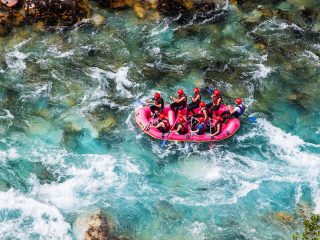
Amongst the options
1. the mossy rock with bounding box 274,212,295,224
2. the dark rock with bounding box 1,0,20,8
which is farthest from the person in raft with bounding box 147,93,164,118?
the dark rock with bounding box 1,0,20,8

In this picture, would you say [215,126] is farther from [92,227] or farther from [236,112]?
[92,227]

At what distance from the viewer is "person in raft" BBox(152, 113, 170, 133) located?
14.0 metres

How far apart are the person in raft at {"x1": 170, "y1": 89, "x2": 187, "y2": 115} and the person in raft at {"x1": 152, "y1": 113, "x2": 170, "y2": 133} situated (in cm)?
63

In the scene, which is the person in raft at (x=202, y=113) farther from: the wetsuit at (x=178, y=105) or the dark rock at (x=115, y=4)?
the dark rock at (x=115, y=4)

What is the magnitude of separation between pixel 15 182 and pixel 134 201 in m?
3.48

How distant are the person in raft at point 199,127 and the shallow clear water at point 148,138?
497mm

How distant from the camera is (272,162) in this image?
45.4 ft

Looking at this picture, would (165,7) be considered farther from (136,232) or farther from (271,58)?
(136,232)

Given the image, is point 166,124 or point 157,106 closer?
point 166,124

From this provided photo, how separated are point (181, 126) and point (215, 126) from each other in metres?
1.06

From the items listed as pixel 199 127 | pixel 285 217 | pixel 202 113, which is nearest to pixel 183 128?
pixel 199 127

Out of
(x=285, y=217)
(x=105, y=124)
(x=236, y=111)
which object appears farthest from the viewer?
(x=105, y=124)

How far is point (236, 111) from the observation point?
14.2m

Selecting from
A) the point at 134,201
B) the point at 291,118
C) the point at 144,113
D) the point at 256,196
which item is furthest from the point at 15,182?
the point at 291,118
